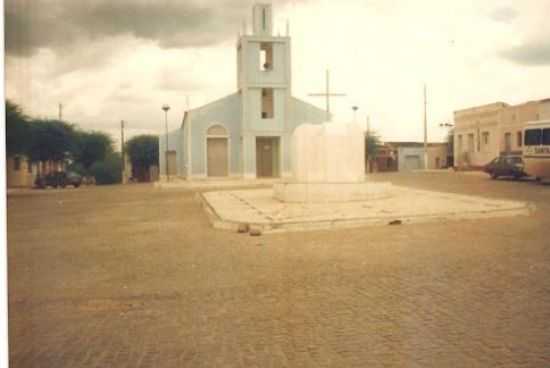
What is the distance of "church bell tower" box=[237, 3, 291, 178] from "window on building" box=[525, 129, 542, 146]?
12.9 metres

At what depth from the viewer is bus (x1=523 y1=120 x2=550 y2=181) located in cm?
1989

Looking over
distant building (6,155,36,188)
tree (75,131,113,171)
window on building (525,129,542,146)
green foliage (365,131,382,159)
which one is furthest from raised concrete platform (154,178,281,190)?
green foliage (365,131,382,159)

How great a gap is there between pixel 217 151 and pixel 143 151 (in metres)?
24.0

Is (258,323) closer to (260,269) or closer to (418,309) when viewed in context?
(418,309)

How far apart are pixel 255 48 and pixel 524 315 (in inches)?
1018

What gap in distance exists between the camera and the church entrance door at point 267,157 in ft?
100

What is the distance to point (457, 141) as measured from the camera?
1630 inches

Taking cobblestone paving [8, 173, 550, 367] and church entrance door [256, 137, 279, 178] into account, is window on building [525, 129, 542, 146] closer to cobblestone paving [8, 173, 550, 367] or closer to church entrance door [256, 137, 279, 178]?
cobblestone paving [8, 173, 550, 367]

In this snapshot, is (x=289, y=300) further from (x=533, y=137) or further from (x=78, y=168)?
(x=78, y=168)

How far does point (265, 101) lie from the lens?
100.0ft

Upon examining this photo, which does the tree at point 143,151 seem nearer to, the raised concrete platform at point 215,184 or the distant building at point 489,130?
the raised concrete platform at point 215,184

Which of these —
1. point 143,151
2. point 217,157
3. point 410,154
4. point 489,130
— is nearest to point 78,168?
point 143,151

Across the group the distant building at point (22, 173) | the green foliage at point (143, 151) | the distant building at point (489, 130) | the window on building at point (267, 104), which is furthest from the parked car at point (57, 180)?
the distant building at point (489, 130)

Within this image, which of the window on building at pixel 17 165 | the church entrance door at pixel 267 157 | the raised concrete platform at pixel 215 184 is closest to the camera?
the raised concrete platform at pixel 215 184
